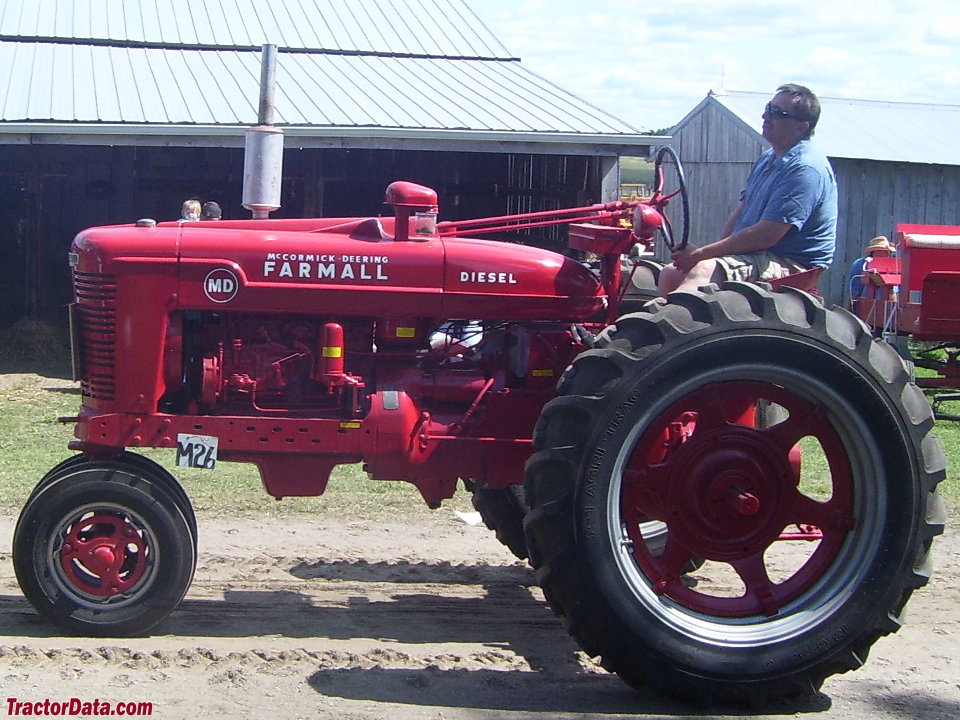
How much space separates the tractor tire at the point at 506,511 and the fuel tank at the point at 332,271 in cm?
104

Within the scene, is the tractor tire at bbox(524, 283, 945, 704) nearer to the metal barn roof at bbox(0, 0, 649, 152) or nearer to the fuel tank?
the fuel tank

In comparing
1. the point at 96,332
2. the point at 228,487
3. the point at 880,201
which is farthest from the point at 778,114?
the point at 880,201

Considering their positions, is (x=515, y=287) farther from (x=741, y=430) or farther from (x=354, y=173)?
(x=354, y=173)

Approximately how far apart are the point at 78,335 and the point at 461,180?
503 inches

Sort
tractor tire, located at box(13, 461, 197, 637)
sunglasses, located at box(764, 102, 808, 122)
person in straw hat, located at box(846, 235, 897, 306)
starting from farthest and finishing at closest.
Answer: person in straw hat, located at box(846, 235, 897, 306) → sunglasses, located at box(764, 102, 808, 122) → tractor tire, located at box(13, 461, 197, 637)

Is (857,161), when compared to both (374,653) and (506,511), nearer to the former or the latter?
(506,511)

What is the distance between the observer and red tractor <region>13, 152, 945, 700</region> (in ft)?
13.5

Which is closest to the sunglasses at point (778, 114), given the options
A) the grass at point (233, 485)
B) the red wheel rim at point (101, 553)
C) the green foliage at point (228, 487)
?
the green foliage at point (228, 487)

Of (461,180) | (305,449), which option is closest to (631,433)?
(305,449)

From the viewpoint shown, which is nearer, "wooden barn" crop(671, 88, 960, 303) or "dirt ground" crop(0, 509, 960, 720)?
"dirt ground" crop(0, 509, 960, 720)

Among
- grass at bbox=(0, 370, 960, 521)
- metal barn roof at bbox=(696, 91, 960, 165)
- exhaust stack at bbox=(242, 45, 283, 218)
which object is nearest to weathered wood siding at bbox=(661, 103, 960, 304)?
metal barn roof at bbox=(696, 91, 960, 165)

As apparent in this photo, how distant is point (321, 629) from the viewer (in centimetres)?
490

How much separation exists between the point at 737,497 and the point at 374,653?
141 centimetres

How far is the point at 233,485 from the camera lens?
7359 millimetres
